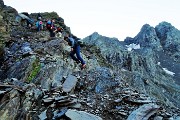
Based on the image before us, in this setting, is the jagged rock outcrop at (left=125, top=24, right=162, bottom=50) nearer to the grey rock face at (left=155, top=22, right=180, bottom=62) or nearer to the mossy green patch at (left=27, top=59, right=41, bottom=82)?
the grey rock face at (left=155, top=22, right=180, bottom=62)

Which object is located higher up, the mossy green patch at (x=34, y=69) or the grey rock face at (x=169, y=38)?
the grey rock face at (x=169, y=38)

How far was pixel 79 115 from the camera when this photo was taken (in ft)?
39.0

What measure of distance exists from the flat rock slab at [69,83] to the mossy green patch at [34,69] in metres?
2.59

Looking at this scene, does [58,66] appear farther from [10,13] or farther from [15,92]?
[10,13]

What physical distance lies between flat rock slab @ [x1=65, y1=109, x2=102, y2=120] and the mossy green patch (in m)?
6.27

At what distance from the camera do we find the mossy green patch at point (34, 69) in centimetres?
1769

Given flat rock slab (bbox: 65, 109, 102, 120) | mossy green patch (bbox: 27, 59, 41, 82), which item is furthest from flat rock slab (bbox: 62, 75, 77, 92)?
flat rock slab (bbox: 65, 109, 102, 120)

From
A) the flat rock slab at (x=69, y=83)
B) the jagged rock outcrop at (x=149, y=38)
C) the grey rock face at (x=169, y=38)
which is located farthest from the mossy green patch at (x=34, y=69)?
the grey rock face at (x=169, y=38)

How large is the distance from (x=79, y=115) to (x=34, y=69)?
767 centimetres

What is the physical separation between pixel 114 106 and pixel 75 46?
780cm

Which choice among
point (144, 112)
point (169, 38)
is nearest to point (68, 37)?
point (144, 112)

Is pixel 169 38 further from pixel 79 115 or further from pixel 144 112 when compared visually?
pixel 79 115

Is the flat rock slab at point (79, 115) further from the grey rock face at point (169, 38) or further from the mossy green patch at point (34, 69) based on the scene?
the grey rock face at point (169, 38)

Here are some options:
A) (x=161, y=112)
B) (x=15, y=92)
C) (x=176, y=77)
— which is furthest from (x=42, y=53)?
(x=176, y=77)
